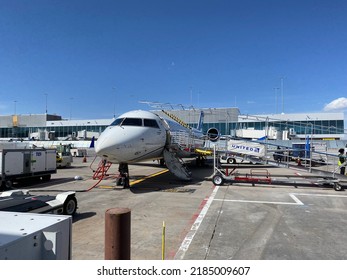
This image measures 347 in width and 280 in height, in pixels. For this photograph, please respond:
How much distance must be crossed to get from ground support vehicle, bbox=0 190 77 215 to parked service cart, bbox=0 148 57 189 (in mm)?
7696

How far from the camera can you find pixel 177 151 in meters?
17.9

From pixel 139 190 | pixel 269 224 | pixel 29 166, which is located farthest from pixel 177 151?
pixel 269 224

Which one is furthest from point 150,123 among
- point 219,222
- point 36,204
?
point 36,204

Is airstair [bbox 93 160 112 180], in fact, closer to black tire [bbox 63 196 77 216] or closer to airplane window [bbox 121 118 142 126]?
→ airplane window [bbox 121 118 142 126]

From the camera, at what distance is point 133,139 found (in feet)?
43.1

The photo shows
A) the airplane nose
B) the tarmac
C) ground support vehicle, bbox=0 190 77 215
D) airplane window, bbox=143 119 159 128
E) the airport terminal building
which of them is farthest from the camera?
the airport terminal building

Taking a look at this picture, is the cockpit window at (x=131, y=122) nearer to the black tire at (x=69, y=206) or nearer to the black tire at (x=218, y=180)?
the black tire at (x=218, y=180)

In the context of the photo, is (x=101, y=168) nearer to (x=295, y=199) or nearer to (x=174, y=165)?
(x=174, y=165)

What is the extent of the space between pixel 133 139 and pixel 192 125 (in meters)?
58.6

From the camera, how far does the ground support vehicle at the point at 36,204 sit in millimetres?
5406

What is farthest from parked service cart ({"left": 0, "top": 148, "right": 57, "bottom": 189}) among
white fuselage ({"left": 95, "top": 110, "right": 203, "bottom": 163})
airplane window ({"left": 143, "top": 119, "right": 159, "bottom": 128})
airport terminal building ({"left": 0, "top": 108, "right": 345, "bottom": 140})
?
airport terminal building ({"left": 0, "top": 108, "right": 345, "bottom": 140})

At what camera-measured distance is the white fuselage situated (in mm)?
12570

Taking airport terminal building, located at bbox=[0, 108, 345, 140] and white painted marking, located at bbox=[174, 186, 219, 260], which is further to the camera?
airport terminal building, located at bbox=[0, 108, 345, 140]

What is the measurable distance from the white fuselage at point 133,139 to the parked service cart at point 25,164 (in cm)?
517
